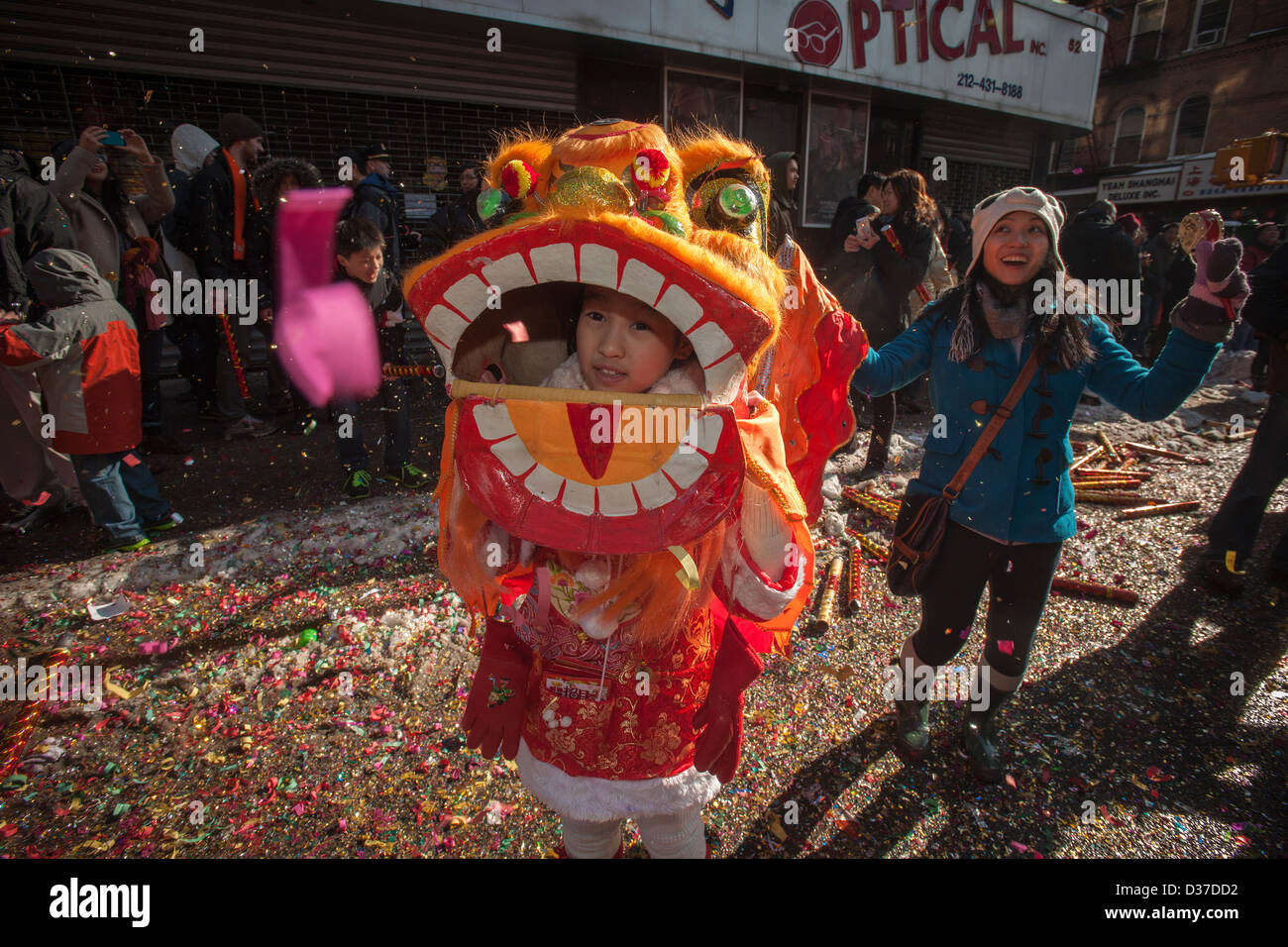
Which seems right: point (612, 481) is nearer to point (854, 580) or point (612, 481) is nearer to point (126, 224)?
point (854, 580)

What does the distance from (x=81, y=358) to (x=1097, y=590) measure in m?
6.36

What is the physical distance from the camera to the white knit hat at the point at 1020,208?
7.05ft

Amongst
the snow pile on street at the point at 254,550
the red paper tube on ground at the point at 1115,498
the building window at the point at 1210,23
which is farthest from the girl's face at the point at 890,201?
the building window at the point at 1210,23

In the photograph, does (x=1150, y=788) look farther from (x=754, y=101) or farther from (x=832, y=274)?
(x=754, y=101)

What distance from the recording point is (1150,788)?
2549 mm

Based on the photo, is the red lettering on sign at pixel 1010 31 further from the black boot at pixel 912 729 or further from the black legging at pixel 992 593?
the black boot at pixel 912 729

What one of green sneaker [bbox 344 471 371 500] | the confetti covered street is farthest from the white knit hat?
green sneaker [bbox 344 471 371 500]

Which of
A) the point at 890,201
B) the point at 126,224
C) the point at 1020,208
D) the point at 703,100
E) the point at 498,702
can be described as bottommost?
the point at 498,702

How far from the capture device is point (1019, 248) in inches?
84.7

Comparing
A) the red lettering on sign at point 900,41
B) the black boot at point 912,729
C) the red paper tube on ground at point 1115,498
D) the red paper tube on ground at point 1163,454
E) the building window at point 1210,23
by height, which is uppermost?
the building window at point 1210,23

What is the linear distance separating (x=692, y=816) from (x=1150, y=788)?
2108 mm

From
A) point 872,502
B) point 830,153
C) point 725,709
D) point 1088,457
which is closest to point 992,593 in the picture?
point 725,709

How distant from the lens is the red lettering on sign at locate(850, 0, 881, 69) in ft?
34.0

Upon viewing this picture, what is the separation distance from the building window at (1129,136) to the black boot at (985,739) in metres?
31.6
